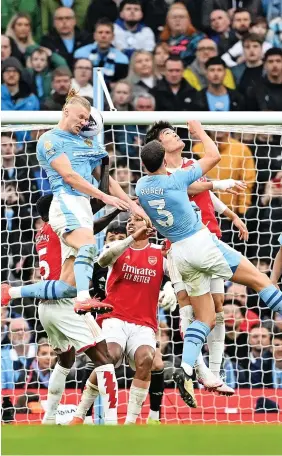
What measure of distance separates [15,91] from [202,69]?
214 centimetres

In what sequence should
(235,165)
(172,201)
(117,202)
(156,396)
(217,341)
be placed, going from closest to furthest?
(117,202) < (172,201) < (217,341) < (156,396) < (235,165)

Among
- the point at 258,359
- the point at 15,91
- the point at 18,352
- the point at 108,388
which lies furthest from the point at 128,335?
the point at 15,91

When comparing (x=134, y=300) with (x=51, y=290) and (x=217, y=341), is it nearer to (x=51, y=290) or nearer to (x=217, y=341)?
(x=217, y=341)

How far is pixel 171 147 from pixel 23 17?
5.46 m

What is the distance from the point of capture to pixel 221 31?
14.9 meters

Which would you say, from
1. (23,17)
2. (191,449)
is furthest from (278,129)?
(191,449)

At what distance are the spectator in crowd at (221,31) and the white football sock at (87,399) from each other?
5.79m

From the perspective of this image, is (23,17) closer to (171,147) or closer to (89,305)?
(171,147)

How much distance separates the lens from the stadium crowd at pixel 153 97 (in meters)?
12.4

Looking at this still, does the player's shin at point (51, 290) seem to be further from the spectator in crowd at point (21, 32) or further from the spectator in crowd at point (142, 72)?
the spectator in crowd at point (21, 32)

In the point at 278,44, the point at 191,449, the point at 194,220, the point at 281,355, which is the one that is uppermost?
the point at 278,44

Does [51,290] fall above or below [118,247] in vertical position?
below

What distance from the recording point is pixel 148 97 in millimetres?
14172

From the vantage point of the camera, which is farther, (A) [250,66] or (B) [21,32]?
(B) [21,32]
